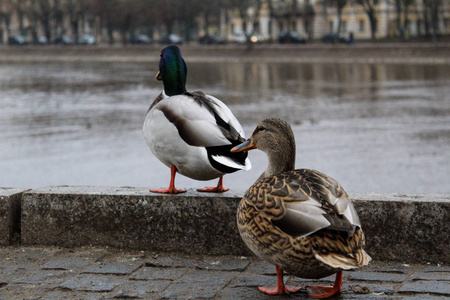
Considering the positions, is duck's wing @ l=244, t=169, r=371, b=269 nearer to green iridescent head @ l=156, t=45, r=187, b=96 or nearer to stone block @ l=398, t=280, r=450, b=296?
stone block @ l=398, t=280, r=450, b=296

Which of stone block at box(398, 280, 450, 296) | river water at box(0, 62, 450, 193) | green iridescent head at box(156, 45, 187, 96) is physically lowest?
river water at box(0, 62, 450, 193)

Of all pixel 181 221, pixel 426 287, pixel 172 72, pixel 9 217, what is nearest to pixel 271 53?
pixel 172 72

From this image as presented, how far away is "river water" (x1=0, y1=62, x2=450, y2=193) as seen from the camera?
44.1 ft

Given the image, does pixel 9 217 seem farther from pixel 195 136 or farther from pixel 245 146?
pixel 245 146

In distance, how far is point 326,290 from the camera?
456cm

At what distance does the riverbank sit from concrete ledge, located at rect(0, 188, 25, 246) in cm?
5095

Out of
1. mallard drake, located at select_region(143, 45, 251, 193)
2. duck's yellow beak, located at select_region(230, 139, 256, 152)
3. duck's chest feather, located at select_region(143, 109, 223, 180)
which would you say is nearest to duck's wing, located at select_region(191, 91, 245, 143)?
mallard drake, located at select_region(143, 45, 251, 193)

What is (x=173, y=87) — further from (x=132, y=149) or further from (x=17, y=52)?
(x=17, y=52)

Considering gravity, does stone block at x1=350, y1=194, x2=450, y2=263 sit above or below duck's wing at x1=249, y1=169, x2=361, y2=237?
below

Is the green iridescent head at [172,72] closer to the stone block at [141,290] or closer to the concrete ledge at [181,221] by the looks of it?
the concrete ledge at [181,221]

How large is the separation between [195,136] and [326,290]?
1.47 m

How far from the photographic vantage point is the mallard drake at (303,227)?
4.04 metres

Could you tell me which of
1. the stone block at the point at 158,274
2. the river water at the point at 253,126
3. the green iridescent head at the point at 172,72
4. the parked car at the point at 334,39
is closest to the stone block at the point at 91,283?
the stone block at the point at 158,274

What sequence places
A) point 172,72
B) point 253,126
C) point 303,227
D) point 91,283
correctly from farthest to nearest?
point 253,126, point 172,72, point 91,283, point 303,227
